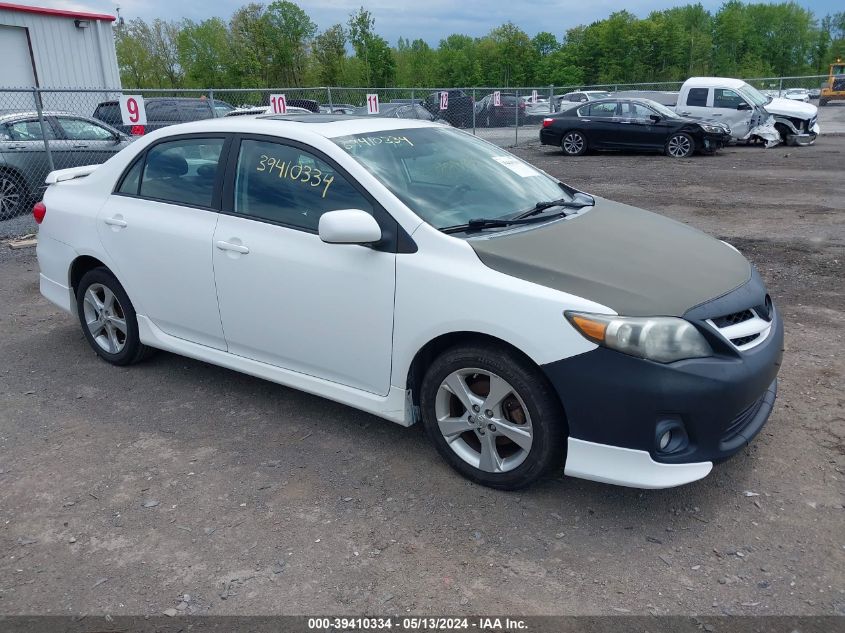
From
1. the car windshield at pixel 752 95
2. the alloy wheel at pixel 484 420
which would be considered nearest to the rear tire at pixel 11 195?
the alloy wheel at pixel 484 420

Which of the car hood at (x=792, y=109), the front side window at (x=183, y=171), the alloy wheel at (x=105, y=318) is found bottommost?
the alloy wheel at (x=105, y=318)

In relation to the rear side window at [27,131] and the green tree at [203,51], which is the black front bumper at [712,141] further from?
the green tree at [203,51]

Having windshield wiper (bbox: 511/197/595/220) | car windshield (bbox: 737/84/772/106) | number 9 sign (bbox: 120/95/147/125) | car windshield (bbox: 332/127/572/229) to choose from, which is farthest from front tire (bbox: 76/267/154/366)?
car windshield (bbox: 737/84/772/106)

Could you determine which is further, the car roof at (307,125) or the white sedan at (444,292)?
the car roof at (307,125)

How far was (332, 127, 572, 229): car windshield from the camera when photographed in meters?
3.70

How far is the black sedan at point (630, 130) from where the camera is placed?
1770 centimetres

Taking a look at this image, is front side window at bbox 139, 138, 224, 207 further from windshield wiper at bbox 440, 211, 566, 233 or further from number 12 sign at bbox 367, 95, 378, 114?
number 12 sign at bbox 367, 95, 378, 114

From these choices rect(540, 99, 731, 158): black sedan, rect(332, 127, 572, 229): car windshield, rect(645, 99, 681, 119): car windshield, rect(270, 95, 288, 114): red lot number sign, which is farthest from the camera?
rect(645, 99, 681, 119): car windshield

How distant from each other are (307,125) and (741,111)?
18303mm

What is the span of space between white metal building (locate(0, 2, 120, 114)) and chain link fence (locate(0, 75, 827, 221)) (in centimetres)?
72

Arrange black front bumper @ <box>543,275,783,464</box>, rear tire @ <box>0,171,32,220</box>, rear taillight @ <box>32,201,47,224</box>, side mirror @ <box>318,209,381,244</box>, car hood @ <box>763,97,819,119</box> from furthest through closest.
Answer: car hood @ <box>763,97,819,119</box> → rear tire @ <box>0,171,32,220</box> → rear taillight @ <box>32,201,47,224</box> → side mirror @ <box>318,209,381,244</box> → black front bumper @ <box>543,275,783,464</box>

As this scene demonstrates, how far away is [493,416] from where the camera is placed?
333 centimetres

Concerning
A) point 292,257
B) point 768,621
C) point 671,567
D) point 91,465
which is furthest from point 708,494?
point 91,465

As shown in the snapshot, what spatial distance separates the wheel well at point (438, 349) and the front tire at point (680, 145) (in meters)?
16.2
